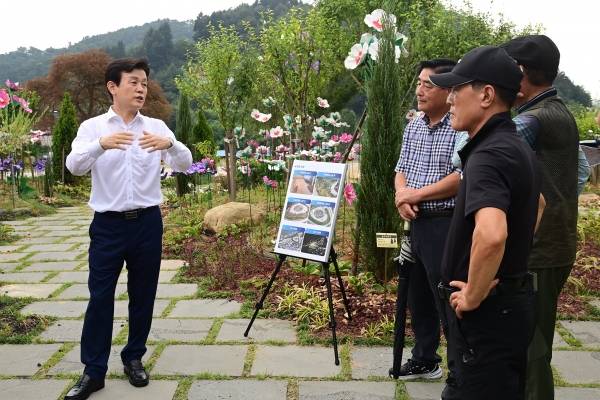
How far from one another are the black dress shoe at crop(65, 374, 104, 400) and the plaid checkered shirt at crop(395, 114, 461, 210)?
207cm

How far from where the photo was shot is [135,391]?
10.7 feet

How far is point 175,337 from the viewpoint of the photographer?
161 inches

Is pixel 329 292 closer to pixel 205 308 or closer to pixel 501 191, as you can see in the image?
pixel 205 308

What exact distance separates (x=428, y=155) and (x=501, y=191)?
4.46ft

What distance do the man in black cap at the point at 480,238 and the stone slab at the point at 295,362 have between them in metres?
1.57

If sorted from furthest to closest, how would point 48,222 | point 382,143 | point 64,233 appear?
point 48,222 < point 64,233 < point 382,143

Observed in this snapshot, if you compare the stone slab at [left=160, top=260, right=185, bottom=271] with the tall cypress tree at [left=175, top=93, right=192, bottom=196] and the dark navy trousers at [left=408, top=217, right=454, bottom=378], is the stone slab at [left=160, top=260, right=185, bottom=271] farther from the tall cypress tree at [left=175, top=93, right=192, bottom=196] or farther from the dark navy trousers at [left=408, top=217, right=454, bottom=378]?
the tall cypress tree at [left=175, top=93, right=192, bottom=196]

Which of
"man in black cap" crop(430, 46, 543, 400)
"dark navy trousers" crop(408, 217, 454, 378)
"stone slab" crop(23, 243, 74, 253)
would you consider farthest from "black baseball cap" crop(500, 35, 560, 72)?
"stone slab" crop(23, 243, 74, 253)

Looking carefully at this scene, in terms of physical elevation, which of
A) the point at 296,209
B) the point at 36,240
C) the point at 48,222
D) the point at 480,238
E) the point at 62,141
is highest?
the point at 480,238

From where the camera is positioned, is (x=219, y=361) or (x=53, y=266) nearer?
(x=219, y=361)

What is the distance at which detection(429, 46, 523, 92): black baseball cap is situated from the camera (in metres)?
1.94

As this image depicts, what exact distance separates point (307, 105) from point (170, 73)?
36174mm

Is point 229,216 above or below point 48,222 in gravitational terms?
above

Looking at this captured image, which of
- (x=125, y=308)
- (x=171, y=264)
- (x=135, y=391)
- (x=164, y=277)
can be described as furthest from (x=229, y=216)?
(x=135, y=391)
